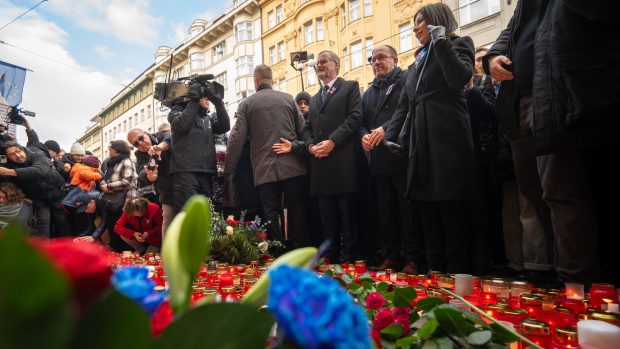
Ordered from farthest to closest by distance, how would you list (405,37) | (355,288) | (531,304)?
1. (405,37)
2. (531,304)
3. (355,288)

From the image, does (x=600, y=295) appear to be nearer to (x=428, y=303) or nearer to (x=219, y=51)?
(x=428, y=303)

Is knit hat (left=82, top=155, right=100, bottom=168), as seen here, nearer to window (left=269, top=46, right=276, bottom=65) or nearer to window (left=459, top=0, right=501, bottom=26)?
window (left=459, top=0, right=501, bottom=26)

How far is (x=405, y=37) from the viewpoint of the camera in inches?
579

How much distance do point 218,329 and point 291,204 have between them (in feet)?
11.1

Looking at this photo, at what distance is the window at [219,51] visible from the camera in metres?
25.3

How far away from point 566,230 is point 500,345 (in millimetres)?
1459

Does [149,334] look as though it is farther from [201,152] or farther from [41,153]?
[41,153]

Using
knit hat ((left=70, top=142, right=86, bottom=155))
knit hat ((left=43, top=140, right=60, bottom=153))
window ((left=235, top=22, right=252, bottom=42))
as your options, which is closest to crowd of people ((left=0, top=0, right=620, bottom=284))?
knit hat ((left=70, top=142, right=86, bottom=155))

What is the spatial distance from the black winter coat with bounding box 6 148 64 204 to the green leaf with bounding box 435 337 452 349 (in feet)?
15.3

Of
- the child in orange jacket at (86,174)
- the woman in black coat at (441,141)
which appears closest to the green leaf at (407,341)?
the woman in black coat at (441,141)

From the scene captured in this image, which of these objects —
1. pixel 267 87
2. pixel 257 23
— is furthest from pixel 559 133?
pixel 257 23

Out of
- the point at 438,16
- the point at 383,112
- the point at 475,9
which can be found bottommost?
the point at 383,112

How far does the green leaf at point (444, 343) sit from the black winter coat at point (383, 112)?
226 cm

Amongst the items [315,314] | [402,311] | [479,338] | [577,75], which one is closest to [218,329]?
[315,314]
